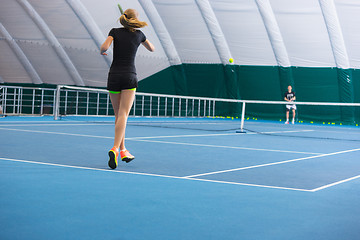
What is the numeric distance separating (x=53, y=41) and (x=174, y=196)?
20.9 meters

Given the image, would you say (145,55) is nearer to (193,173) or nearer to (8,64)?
(8,64)

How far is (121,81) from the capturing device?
5387 mm

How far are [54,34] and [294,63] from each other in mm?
9596

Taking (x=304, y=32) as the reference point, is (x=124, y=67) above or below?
below

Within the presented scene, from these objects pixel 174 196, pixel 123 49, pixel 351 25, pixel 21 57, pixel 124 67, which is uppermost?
pixel 351 25

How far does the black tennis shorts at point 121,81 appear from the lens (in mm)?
5383

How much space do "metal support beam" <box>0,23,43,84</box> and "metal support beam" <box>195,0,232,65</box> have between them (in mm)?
8688

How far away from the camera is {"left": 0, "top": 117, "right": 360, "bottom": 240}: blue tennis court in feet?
9.35

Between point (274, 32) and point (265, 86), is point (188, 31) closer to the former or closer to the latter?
point (274, 32)

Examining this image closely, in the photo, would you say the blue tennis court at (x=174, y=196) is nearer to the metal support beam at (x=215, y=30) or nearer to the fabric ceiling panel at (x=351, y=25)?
the fabric ceiling panel at (x=351, y=25)

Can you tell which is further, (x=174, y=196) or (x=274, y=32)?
(x=274, y=32)

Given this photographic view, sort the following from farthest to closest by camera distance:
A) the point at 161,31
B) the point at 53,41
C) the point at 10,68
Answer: the point at 10,68 → the point at 53,41 → the point at 161,31

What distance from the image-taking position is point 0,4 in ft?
74.7

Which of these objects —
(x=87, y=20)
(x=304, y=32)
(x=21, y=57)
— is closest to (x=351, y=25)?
(x=304, y=32)
